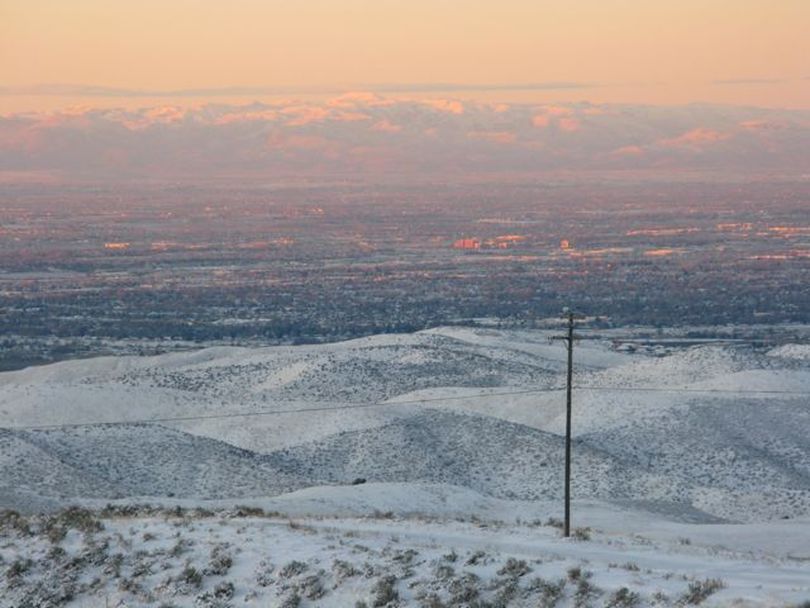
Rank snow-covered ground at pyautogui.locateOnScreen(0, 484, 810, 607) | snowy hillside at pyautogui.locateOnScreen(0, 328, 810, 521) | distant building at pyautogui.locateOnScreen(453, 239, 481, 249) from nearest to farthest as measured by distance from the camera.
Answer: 1. snow-covered ground at pyautogui.locateOnScreen(0, 484, 810, 607)
2. snowy hillside at pyautogui.locateOnScreen(0, 328, 810, 521)
3. distant building at pyautogui.locateOnScreen(453, 239, 481, 249)

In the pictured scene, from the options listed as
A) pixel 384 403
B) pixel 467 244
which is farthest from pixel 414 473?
pixel 467 244

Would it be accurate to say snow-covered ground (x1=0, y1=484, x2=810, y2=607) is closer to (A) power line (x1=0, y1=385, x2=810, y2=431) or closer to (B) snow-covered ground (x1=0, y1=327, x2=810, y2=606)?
(B) snow-covered ground (x1=0, y1=327, x2=810, y2=606)

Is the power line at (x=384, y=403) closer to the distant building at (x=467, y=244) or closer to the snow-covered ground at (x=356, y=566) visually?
the snow-covered ground at (x=356, y=566)

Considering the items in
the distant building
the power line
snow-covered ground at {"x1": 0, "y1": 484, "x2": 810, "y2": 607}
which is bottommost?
the distant building

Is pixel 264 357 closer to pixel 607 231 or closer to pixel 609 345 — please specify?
pixel 609 345

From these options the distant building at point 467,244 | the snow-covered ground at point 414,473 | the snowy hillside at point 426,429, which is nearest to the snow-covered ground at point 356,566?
the snow-covered ground at point 414,473

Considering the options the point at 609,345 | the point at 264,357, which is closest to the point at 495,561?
the point at 264,357

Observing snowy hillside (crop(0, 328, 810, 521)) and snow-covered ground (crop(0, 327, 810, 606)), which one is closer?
snow-covered ground (crop(0, 327, 810, 606))

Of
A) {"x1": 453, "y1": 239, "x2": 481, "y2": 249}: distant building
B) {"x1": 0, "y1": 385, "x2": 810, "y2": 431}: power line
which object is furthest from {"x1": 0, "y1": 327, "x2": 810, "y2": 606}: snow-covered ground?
{"x1": 453, "y1": 239, "x2": 481, "y2": 249}: distant building
